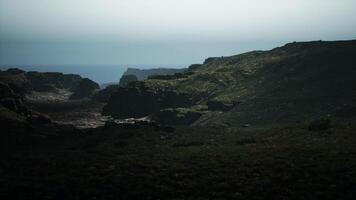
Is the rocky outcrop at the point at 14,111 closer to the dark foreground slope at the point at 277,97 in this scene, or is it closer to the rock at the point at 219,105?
the dark foreground slope at the point at 277,97

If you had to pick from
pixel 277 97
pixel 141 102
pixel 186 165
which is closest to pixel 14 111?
pixel 141 102

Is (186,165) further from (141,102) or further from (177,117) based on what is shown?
(141,102)

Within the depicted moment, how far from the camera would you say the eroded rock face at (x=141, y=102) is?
185 meters

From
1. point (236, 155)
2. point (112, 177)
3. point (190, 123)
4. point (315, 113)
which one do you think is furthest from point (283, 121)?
point (112, 177)

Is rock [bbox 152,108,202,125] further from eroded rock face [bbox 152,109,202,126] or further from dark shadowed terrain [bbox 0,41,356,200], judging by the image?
dark shadowed terrain [bbox 0,41,356,200]

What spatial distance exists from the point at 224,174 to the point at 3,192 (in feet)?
86.8

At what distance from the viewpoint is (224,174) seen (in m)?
59.5

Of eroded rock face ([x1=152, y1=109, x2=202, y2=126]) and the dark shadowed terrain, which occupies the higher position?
the dark shadowed terrain

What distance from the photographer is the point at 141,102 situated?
187375 mm

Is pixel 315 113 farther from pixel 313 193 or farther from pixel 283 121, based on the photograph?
pixel 313 193

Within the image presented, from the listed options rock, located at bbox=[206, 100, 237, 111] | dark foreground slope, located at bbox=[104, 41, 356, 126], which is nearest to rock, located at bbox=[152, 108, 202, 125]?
dark foreground slope, located at bbox=[104, 41, 356, 126]

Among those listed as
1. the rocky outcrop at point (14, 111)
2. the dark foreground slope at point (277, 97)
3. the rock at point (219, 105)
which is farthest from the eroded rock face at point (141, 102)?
→ the rocky outcrop at point (14, 111)

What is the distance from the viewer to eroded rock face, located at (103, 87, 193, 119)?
184750 mm

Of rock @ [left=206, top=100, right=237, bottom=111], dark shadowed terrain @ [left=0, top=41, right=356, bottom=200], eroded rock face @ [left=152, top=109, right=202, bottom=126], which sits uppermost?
dark shadowed terrain @ [left=0, top=41, right=356, bottom=200]
